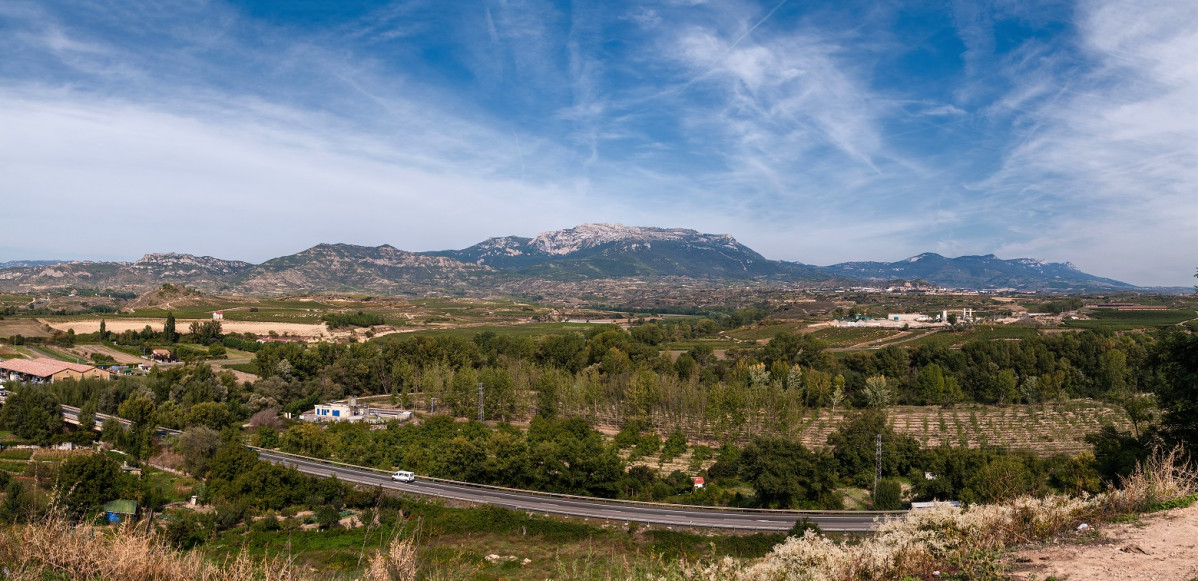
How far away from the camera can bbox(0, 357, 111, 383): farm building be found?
50031 mm

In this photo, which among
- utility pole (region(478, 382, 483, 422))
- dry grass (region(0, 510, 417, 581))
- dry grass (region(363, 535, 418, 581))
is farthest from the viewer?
utility pole (region(478, 382, 483, 422))

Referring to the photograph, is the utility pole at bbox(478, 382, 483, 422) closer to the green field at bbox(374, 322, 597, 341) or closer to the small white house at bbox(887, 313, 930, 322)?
the green field at bbox(374, 322, 597, 341)

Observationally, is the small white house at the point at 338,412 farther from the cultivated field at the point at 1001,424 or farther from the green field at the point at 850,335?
the green field at the point at 850,335

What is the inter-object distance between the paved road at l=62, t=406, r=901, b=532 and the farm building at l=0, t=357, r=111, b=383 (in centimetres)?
3514

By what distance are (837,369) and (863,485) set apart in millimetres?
25559

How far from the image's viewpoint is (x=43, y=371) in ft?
167

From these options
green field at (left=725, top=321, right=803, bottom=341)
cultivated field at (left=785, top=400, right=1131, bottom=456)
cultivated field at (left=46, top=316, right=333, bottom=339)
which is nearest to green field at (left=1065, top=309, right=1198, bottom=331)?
green field at (left=725, top=321, right=803, bottom=341)

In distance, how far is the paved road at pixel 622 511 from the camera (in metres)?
25.0

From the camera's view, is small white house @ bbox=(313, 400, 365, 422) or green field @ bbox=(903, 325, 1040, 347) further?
green field @ bbox=(903, 325, 1040, 347)

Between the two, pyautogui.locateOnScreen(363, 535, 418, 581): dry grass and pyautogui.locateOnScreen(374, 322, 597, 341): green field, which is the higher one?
pyautogui.locateOnScreen(363, 535, 418, 581): dry grass

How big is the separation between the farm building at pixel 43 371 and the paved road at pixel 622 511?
35140 mm

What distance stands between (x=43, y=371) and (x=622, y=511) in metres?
55.5

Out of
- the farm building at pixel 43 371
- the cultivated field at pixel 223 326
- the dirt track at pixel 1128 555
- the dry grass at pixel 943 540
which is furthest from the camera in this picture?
the cultivated field at pixel 223 326

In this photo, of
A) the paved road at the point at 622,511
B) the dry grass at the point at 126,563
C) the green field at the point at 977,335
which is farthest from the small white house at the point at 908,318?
the dry grass at the point at 126,563
